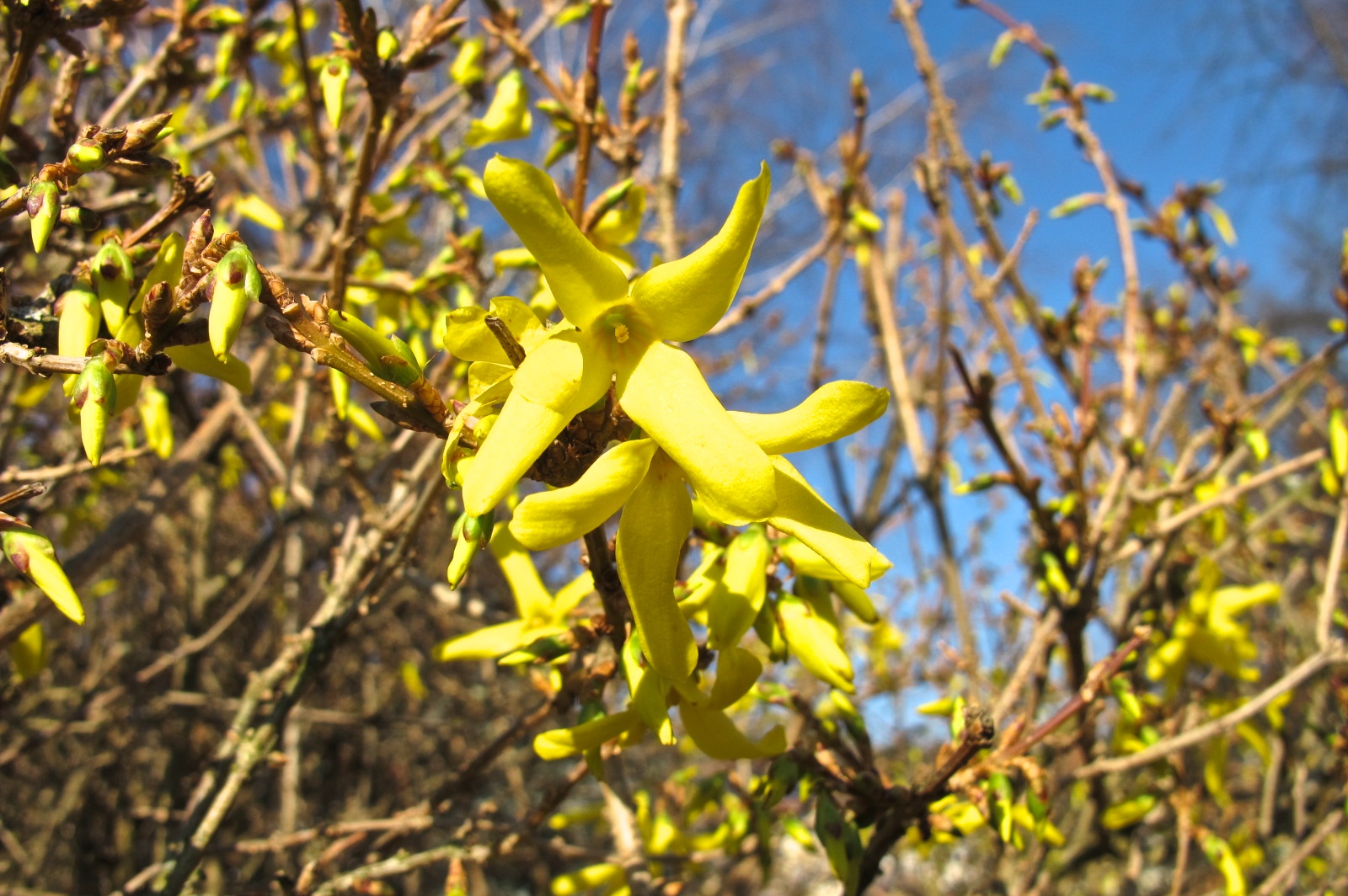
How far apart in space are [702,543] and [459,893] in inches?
36.2

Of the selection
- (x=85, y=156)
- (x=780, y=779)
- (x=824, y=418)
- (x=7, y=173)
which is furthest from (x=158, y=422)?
(x=824, y=418)

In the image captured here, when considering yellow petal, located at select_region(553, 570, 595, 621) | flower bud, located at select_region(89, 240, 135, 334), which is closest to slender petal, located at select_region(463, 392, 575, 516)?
flower bud, located at select_region(89, 240, 135, 334)

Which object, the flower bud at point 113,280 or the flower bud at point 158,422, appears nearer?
the flower bud at point 113,280

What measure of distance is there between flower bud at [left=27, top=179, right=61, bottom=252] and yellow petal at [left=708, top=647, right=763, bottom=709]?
40.5 inches

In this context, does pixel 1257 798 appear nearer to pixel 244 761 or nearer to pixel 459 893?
pixel 459 893

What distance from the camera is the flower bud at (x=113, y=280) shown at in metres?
1.13

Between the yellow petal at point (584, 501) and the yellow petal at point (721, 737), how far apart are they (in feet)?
1.48

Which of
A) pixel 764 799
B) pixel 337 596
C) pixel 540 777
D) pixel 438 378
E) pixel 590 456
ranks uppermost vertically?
pixel 438 378

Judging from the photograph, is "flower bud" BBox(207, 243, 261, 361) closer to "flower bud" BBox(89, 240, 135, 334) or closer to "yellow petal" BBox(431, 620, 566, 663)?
"flower bud" BBox(89, 240, 135, 334)

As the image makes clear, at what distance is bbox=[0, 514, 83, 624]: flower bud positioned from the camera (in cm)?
102

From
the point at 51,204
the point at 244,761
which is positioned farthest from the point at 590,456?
the point at 244,761

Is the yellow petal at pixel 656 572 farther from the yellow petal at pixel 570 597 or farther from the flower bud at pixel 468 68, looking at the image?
the flower bud at pixel 468 68

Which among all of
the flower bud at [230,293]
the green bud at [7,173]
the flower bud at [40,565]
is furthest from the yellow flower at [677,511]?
the green bud at [7,173]

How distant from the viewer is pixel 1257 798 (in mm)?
4016
